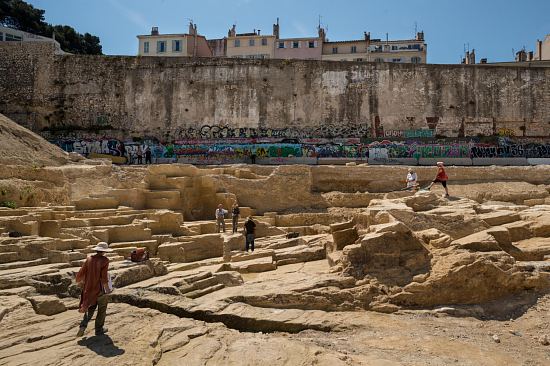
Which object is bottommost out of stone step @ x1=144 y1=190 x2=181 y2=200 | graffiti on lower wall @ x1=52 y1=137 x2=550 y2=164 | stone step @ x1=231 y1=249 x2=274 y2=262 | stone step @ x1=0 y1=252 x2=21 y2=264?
stone step @ x1=231 y1=249 x2=274 y2=262

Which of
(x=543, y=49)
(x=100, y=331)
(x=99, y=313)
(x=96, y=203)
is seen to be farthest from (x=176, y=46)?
(x=100, y=331)

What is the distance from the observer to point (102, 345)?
5.45m

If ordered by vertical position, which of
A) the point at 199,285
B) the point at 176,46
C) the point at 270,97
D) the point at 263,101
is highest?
the point at 176,46

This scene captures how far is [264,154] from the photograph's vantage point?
88.9 feet

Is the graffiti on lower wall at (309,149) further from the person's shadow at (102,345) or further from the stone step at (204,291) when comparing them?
the person's shadow at (102,345)

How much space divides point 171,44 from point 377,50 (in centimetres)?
1846

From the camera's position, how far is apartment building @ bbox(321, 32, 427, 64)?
4472 centimetres

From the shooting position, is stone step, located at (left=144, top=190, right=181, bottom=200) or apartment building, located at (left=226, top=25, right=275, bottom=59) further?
apartment building, located at (left=226, top=25, right=275, bottom=59)

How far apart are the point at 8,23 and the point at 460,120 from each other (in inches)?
1435

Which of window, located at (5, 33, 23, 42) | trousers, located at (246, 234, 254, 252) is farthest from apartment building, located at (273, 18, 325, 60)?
trousers, located at (246, 234, 254, 252)

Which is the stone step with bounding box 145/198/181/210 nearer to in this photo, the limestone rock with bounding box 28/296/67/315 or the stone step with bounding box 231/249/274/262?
the stone step with bounding box 231/249/274/262

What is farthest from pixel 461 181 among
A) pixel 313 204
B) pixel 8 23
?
pixel 8 23

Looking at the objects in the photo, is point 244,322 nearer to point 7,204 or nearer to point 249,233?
point 249,233

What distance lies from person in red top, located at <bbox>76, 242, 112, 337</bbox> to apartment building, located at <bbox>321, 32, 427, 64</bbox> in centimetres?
4097
